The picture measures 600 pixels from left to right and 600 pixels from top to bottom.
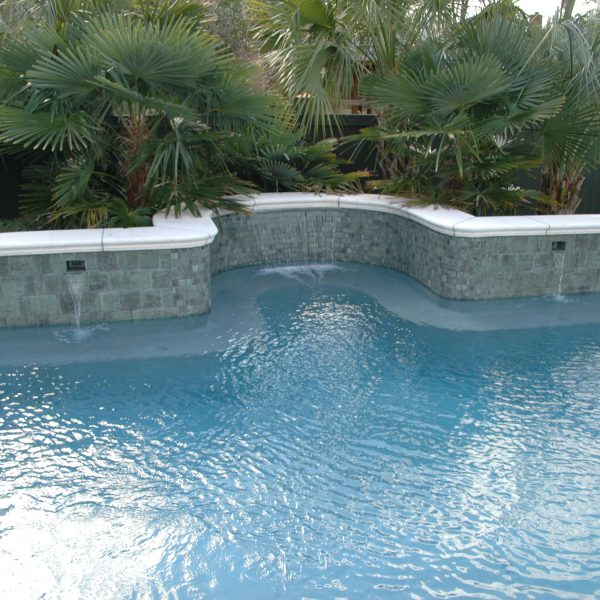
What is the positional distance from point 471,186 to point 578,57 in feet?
5.46

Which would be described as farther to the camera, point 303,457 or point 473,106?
point 473,106

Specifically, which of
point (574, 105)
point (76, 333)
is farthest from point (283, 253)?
point (574, 105)

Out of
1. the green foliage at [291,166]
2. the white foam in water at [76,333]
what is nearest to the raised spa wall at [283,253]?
the white foam in water at [76,333]

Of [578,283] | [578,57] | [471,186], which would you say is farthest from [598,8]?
[578,283]

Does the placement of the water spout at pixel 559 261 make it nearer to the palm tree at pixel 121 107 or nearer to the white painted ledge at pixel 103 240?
the palm tree at pixel 121 107

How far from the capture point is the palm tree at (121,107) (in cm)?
588

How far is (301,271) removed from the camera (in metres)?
8.09

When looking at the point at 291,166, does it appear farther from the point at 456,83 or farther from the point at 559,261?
the point at 559,261

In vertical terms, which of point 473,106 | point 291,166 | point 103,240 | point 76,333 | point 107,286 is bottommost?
point 76,333

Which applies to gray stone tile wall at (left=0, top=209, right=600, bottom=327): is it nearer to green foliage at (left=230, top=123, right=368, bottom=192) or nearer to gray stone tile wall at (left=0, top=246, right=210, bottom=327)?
gray stone tile wall at (left=0, top=246, right=210, bottom=327)

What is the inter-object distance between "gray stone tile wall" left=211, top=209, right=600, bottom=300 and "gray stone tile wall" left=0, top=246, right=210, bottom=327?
5.12ft

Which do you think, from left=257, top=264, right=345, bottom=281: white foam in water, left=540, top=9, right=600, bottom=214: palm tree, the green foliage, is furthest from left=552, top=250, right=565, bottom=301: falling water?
the green foliage

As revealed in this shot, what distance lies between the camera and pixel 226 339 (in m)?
5.84

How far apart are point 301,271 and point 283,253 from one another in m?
0.48
